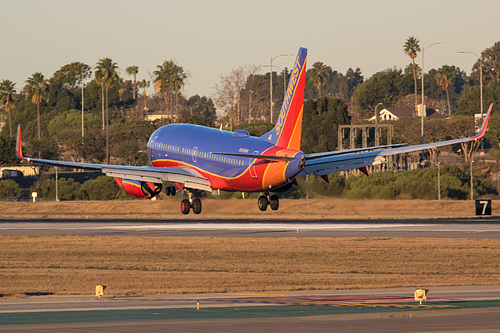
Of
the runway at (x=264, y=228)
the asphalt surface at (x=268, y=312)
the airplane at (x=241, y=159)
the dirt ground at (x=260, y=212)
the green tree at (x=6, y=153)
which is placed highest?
the green tree at (x=6, y=153)

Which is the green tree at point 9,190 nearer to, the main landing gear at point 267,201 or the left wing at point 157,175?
the left wing at point 157,175

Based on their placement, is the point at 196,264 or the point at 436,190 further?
the point at 436,190

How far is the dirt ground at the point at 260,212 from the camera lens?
74688 mm

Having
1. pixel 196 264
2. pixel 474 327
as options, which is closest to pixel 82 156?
pixel 196 264

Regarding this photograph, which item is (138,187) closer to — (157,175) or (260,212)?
(157,175)

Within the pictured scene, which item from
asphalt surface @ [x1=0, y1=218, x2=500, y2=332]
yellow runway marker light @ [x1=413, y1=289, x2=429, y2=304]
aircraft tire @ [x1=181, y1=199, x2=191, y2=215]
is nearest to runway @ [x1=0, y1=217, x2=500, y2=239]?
aircraft tire @ [x1=181, y1=199, x2=191, y2=215]

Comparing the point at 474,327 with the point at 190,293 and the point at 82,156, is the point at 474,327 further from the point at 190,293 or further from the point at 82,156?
the point at 82,156

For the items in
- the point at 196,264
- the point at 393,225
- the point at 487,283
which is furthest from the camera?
the point at 393,225

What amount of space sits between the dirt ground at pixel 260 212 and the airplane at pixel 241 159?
5.24m

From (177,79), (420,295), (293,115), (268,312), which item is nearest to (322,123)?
(177,79)

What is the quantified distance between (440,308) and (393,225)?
43916mm

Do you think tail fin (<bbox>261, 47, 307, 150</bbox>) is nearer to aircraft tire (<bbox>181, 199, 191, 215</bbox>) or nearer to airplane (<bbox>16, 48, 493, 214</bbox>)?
airplane (<bbox>16, 48, 493, 214</bbox>)

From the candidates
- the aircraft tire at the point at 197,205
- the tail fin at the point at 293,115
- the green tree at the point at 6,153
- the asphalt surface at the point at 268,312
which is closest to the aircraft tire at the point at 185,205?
the aircraft tire at the point at 197,205

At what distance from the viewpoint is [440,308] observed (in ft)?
85.4
